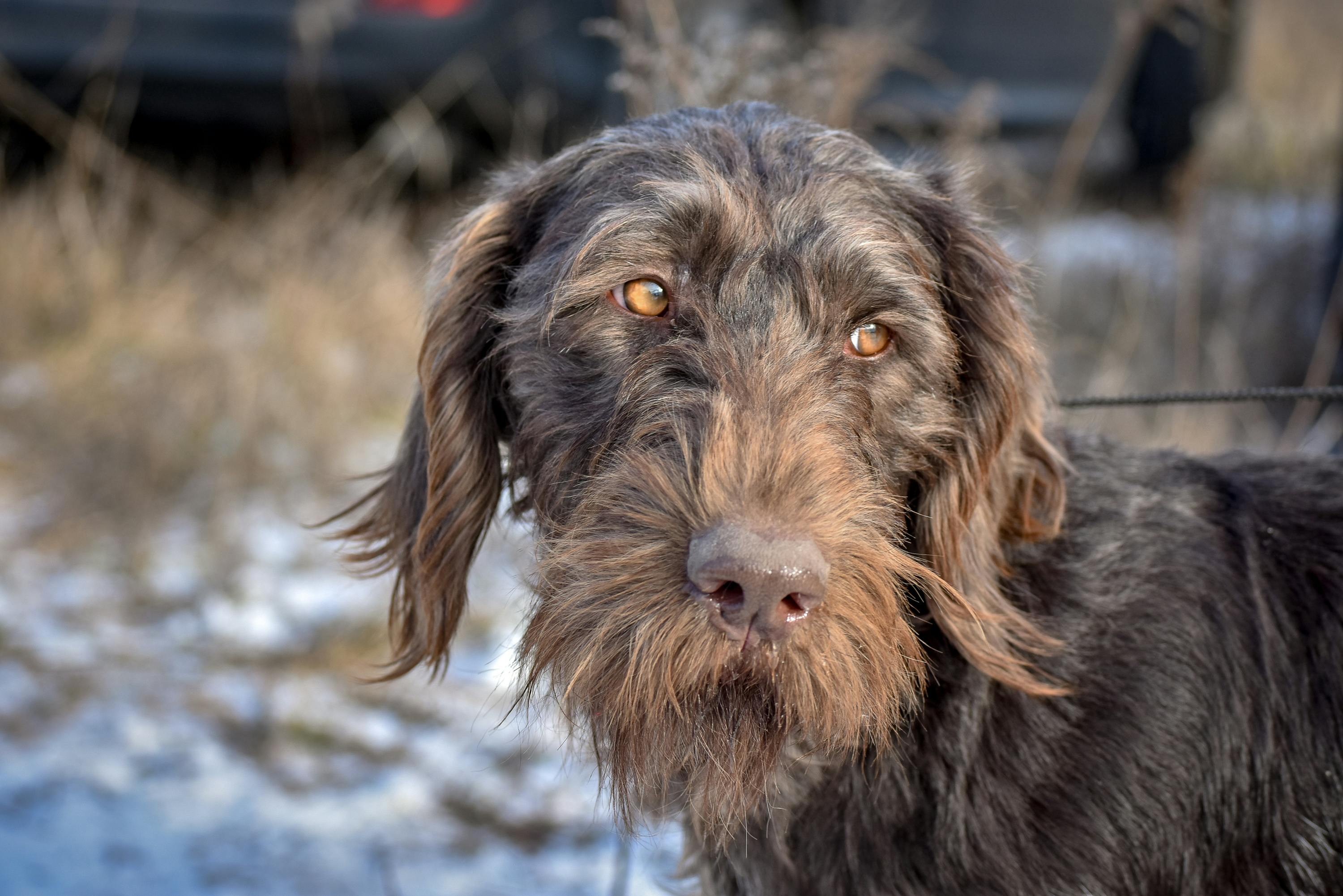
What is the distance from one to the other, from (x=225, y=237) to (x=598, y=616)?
15.9ft

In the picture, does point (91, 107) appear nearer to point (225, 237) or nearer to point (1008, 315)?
point (225, 237)

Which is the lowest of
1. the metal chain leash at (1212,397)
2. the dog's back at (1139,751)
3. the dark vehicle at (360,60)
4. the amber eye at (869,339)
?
the dog's back at (1139,751)

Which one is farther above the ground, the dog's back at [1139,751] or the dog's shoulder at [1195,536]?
the dog's shoulder at [1195,536]

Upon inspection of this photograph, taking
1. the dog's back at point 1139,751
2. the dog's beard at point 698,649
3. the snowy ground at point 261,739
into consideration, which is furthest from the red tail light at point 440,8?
the dog's back at point 1139,751

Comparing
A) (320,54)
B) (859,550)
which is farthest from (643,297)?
(320,54)

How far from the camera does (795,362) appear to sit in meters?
1.89

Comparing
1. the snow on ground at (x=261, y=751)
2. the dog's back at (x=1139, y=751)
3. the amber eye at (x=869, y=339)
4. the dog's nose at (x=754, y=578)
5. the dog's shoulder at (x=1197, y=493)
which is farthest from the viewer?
the snow on ground at (x=261, y=751)

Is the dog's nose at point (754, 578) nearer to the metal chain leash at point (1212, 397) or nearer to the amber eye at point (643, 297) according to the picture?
the amber eye at point (643, 297)

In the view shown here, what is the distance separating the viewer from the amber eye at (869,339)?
202 centimetres

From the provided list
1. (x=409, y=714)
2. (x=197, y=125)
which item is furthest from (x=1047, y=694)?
(x=197, y=125)

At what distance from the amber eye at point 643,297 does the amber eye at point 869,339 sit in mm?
326

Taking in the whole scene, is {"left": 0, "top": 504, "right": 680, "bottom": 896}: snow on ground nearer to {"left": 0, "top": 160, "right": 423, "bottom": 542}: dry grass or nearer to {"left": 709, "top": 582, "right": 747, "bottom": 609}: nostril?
{"left": 0, "top": 160, "right": 423, "bottom": 542}: dry grass

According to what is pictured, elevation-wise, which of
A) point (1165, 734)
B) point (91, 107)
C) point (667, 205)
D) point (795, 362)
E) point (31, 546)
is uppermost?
point (91, 107)

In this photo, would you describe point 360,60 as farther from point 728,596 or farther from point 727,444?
point 728,596
